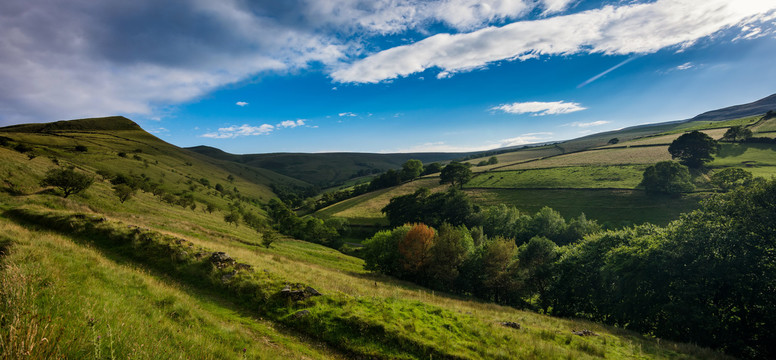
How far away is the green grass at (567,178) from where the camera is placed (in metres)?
86.9

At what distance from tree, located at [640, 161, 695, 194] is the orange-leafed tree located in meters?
71.7

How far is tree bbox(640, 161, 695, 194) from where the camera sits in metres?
71.6

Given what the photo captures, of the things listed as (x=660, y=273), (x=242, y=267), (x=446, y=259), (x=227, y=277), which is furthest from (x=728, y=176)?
(x=227, y=277)

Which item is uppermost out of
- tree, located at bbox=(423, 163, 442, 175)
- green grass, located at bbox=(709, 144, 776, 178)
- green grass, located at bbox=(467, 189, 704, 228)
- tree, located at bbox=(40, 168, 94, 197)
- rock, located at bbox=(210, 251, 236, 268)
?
tree, located at bbox=(40, 168, 94, 197)

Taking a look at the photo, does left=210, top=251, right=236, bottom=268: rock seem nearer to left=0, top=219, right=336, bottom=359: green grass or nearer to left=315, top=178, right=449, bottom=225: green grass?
left=0, top=219, right=336, bottom=359: green grass

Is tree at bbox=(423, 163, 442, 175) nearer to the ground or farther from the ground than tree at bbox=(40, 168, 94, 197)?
nearer to the ground

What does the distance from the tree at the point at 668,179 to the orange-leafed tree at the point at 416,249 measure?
71.7 meters

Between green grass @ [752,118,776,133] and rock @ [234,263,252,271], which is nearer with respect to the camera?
rock @ [234,263,252,271]

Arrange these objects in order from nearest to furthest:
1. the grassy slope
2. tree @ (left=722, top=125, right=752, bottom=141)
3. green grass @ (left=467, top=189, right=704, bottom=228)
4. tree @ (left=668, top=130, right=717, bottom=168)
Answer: green grass @ (left=467, top=189, right=704, bottom=228)
the grassy slope
tree @ (left=668, top=130, right=717, bottom=168)
tree @ (left=722, top=125, right=752, bottom=141)

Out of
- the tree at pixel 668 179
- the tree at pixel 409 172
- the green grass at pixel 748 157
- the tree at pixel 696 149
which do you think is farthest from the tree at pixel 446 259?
the tree at pixel 409 172

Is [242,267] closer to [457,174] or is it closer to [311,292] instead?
[311,292]

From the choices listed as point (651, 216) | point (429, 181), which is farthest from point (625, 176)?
point (429, 181)

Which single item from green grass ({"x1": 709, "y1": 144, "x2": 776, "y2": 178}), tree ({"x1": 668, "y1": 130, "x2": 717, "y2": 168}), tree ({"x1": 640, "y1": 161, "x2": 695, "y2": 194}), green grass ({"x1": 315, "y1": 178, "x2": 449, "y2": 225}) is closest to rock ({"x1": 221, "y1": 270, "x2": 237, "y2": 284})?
green grass ({"x1": 315, "y1": 178, "x2": 449, "y2": 225})

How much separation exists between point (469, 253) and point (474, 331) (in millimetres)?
32860
